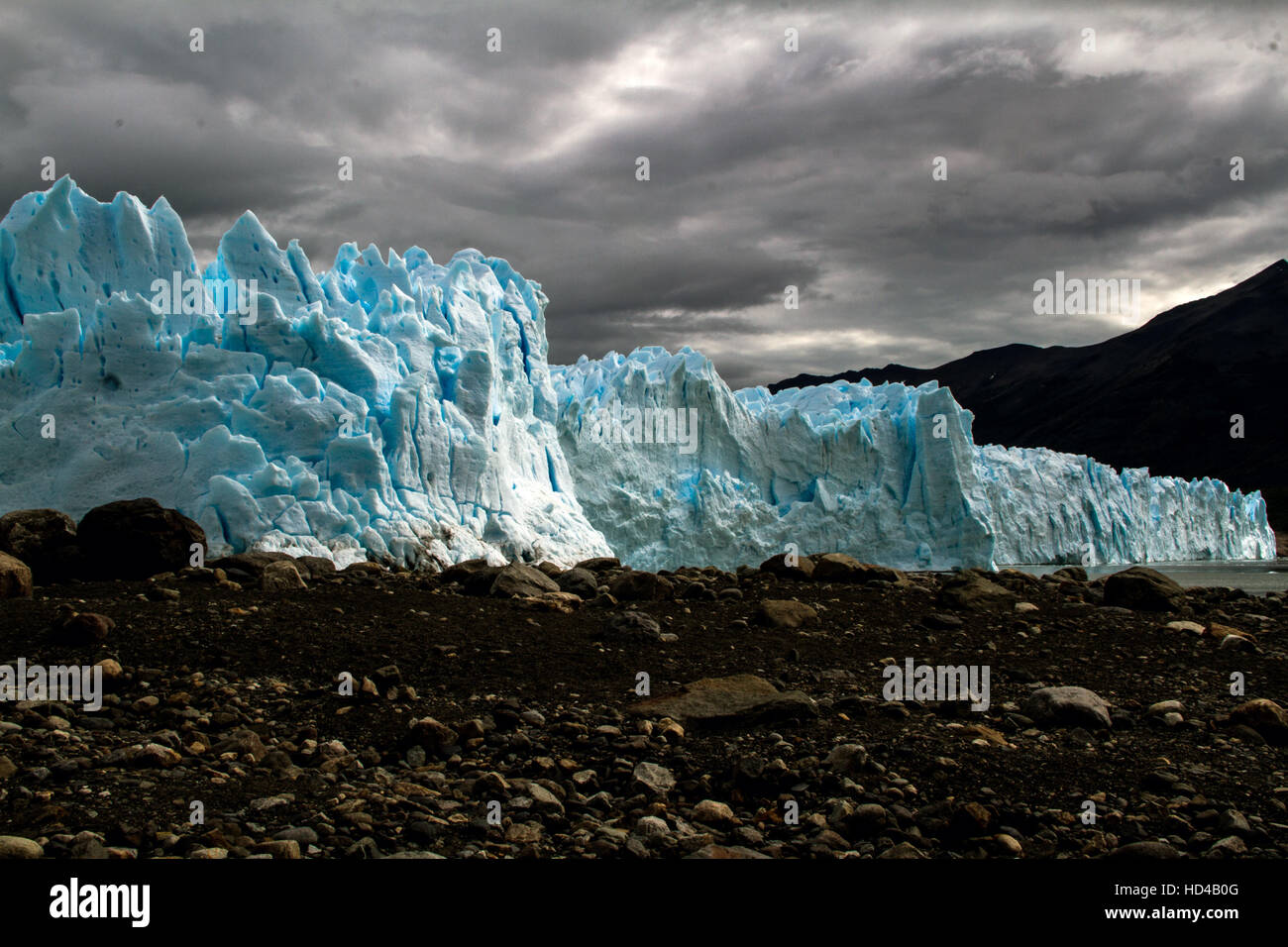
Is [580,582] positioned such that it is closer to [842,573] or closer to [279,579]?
[279,579]

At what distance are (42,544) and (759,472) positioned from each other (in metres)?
20.2

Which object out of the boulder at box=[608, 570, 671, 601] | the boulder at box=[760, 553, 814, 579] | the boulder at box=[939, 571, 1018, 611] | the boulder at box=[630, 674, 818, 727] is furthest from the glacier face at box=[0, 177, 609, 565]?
the boulder at box=[630, 674, 818, 727]

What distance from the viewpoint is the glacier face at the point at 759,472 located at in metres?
23.7

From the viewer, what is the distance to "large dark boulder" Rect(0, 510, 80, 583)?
26.1 feet

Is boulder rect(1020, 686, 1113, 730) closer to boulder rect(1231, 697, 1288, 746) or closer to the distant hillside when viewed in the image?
boulder rect(1231, 697, 1288, 746)

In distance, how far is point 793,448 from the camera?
2669 centimetres

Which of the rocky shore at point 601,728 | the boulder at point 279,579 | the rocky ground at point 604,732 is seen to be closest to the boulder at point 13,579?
the rocky shore at point 601,728

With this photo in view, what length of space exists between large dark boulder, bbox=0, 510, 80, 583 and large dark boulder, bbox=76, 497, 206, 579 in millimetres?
122

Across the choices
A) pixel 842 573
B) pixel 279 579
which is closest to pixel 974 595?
pixel 842 573

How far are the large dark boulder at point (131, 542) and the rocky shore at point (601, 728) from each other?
141 millimetres

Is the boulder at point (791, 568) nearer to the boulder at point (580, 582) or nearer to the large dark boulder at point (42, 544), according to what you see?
the boulder at point (580, 582)

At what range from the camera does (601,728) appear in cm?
450
